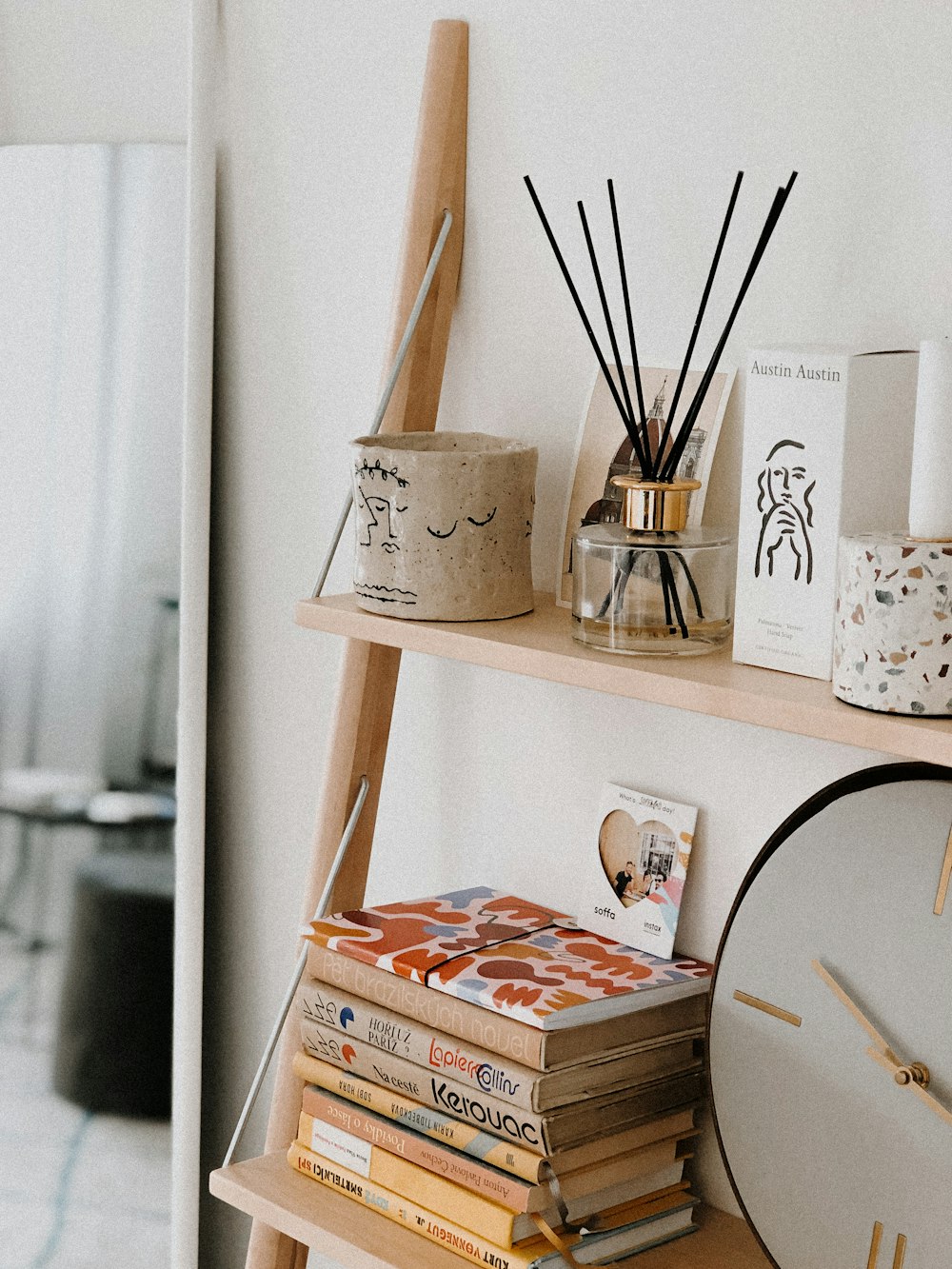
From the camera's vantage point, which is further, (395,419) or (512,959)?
(395,419)

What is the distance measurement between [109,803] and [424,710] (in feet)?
1.15

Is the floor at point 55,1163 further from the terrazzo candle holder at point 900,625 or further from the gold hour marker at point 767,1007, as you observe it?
the terrazzo candle holder at point 900,625

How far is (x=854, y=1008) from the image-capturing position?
29.7 inches

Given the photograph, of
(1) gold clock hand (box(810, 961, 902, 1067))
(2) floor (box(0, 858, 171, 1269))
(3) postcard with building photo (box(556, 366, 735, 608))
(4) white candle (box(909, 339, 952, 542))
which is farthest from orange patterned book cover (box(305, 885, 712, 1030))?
(2) floor (box(0, 858, 171, 1269))

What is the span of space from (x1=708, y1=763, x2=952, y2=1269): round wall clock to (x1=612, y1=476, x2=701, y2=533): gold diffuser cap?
16 centimetres

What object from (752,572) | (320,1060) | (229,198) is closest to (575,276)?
(752,572)

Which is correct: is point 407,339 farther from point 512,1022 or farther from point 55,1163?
point 55,1163

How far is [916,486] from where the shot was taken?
642 mm

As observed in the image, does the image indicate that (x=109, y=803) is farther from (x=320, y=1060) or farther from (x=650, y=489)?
(x=650, y=489)

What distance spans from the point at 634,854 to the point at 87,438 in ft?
2.03

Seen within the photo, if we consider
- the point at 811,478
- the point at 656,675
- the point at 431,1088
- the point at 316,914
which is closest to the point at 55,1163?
the point at 316,914

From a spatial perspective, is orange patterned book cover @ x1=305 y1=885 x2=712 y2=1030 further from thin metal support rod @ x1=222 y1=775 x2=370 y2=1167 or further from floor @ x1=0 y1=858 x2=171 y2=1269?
floor @ x1=0 y1=858 x2=171 y2=1269

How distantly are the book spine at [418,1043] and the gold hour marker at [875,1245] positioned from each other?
0.60ft

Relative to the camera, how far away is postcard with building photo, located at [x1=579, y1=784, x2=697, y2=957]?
88cm
